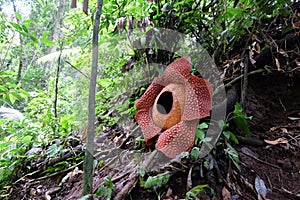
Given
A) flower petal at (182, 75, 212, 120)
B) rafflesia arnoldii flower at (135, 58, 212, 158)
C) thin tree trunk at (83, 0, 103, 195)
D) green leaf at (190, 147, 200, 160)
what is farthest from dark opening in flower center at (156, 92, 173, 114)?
thin tree trunk at (83, 0, 103, 195)

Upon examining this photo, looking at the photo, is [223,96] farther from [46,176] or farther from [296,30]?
[46,176]

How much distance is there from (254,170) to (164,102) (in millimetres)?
506

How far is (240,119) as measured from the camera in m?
1.20

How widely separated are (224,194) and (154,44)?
92 centimetres

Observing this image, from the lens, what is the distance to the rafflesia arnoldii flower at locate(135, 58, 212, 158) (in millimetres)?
1103

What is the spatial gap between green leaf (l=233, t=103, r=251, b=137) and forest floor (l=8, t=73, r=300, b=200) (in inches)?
3.0

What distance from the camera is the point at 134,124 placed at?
5.34ft

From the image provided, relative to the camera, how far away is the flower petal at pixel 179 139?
109 cm

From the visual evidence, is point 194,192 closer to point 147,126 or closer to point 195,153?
point 195,153

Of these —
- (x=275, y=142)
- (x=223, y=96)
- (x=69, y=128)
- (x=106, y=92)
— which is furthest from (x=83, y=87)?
(x=275, y=142)

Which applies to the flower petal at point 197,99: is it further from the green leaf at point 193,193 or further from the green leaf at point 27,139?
the green leaf at point 27,139

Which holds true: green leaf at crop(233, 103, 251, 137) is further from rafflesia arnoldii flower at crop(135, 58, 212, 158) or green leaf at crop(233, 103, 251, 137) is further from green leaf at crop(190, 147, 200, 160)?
green leaf at crop(190, 147, 200, 160)

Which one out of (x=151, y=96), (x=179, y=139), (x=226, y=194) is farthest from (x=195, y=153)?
(x=151, y=96)

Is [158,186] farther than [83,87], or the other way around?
[83,87]
